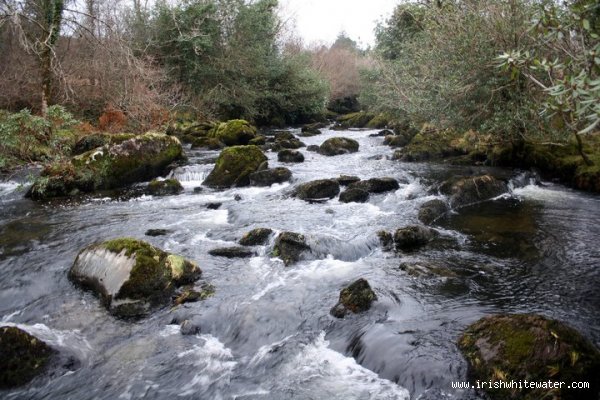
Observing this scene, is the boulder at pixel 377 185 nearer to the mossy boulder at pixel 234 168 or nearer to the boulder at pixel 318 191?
the boulder at pixel 318 191

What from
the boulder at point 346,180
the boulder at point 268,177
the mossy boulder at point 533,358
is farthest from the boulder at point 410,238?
the boulder at point 268,177

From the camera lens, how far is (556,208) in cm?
1064

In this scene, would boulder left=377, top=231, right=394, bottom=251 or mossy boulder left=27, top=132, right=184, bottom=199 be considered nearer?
boulder left=377, top=231, right=394, bottom=251

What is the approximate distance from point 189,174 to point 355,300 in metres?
10.4

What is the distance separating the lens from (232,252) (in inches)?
333

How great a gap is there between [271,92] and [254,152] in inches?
647

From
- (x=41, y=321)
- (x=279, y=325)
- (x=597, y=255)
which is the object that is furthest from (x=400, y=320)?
(x=41, y=321)

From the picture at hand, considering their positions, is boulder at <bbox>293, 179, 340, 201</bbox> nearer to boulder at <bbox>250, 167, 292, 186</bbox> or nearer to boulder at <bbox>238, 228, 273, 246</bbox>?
boulder at <bbox>250, 167, 292, 186</bbox>

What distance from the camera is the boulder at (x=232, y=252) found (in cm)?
841

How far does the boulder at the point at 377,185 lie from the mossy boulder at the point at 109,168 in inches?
273

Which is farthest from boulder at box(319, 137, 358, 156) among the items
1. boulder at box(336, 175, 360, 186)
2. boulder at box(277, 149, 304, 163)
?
boulder at box(336, 175, 360, 186)

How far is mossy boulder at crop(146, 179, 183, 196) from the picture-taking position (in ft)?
44.3

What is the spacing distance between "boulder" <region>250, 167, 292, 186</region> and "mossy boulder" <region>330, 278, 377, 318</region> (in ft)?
26.7

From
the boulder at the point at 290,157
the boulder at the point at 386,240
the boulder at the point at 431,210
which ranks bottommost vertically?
the boulder at the point at 386,240
